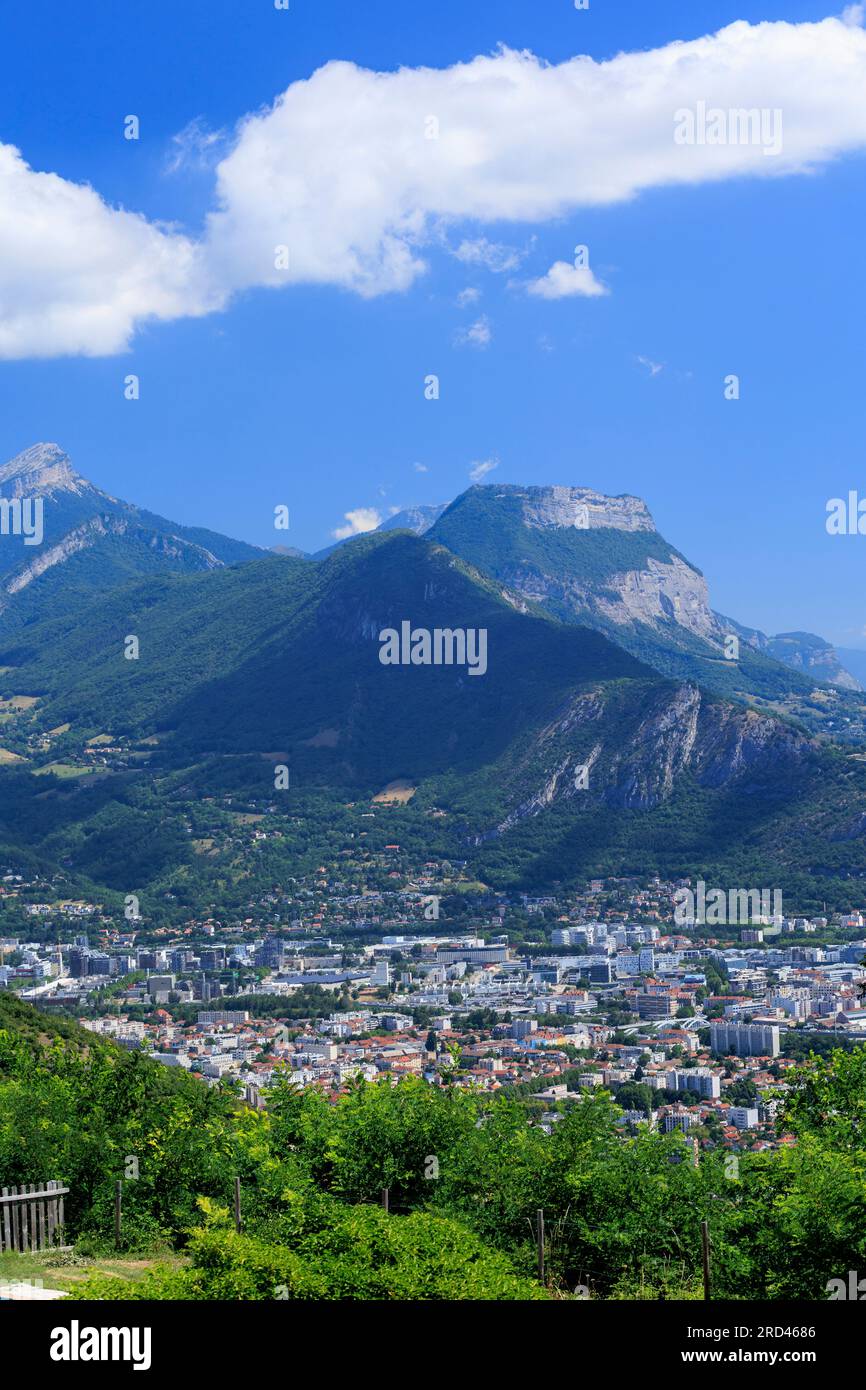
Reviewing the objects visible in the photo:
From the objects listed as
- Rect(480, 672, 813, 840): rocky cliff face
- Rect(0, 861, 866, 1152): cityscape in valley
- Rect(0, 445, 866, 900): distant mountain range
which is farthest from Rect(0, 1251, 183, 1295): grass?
Rect(480, 672, 813, 840): rocky cliff face

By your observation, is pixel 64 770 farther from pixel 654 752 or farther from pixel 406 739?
pixel 654 752

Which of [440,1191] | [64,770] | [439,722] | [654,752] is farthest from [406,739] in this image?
[440,1191]

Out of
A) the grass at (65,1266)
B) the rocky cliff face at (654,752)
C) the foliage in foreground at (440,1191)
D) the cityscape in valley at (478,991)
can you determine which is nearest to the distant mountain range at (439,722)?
the rocky cliff face at (654,752)

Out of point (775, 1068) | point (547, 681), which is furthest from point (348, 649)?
point (775, 1068)

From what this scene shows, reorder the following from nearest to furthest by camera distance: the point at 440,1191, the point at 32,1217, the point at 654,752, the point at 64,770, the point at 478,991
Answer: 1. the point at 32,1217
2. the point at 440,1191
3. the point at 478,991
4. the point at 654,752
5. the point at 64,770

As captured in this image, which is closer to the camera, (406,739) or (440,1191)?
(440,1191)
